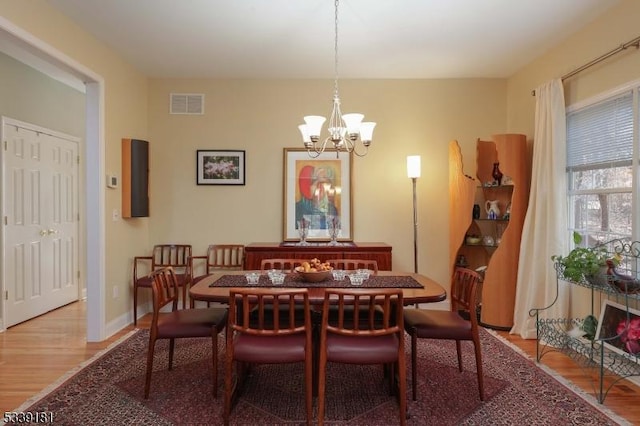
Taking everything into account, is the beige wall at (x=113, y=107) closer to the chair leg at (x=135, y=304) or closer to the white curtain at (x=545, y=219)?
the chair leg at (x=135, y=304)

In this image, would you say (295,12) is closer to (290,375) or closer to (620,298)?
(290,375)

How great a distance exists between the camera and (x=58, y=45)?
3104 millimetres

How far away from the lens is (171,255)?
4.51 meters

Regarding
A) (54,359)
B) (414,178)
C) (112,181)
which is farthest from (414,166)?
(54,359)

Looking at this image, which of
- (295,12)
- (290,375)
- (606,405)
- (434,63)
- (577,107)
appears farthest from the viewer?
(434,63)

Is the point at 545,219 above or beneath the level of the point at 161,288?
above

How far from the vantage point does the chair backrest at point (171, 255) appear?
4.48 meters

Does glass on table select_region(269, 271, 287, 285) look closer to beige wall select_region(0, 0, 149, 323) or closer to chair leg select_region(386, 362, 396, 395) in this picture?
chair leg select_region(386, 362, 396, 395)

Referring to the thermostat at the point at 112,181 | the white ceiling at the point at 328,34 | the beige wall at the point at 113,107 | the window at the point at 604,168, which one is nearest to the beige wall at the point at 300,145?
the white ceiling at the point at 328,34

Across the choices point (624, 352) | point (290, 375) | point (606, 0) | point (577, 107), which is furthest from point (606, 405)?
point (606, 0)

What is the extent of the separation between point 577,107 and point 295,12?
2515 millimetres

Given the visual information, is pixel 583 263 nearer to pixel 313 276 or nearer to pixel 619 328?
pixel 619 328

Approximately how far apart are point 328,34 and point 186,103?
2001mm

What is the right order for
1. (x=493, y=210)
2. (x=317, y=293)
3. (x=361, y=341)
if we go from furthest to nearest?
(x=493, y=210)
(x=317, y=293)
(x=361, y=341)
